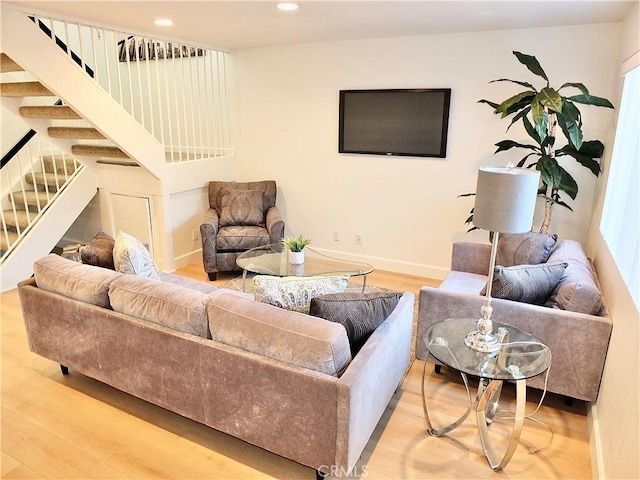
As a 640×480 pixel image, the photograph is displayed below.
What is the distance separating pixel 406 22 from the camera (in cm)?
344

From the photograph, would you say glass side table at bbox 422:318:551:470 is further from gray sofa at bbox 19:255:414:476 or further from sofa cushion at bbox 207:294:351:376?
sofa cushion at bbox 207:294:351:376

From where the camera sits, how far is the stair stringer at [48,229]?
4.00 meters

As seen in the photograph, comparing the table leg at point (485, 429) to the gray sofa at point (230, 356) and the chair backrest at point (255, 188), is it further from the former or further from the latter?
the chair backrest at point (255, 188)

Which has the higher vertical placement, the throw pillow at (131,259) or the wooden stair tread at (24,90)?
the wooden stair tread at (24,90)

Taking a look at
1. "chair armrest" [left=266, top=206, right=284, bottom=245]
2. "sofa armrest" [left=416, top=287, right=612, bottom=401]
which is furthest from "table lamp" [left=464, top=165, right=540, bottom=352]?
"chair armrest" [left=266, top=206, right=284, bottom=245]

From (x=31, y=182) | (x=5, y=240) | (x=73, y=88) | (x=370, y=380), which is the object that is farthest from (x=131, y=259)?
(x=31, y=182)

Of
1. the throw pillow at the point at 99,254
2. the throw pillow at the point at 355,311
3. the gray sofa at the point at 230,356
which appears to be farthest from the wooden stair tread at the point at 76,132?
the throw pillow at the point at 355,311

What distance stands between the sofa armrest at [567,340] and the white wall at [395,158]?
69.1 inches

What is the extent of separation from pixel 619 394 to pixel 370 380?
1041 mm

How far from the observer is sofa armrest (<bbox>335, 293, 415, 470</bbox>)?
1717 mm

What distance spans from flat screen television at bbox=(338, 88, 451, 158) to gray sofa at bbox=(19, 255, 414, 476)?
213 centimetres

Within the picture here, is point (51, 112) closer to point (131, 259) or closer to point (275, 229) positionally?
point (131, 259)

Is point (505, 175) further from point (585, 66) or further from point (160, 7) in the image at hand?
point (160, 7)

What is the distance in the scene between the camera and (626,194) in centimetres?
248
